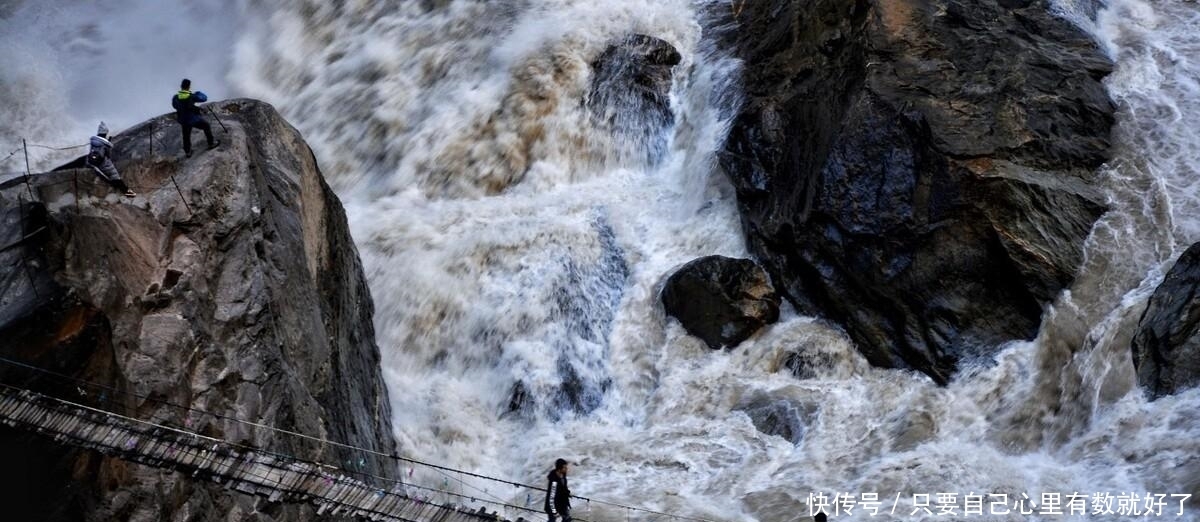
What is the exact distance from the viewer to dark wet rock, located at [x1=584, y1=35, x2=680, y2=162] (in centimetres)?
2175

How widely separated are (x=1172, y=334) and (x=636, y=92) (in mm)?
11483

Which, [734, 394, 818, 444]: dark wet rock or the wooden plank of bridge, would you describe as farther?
[734, 394, 818, 444]: dark wet rock

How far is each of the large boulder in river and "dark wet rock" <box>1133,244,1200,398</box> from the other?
1615mm

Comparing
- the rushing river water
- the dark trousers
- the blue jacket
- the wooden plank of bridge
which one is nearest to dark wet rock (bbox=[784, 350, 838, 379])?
the rushing river water

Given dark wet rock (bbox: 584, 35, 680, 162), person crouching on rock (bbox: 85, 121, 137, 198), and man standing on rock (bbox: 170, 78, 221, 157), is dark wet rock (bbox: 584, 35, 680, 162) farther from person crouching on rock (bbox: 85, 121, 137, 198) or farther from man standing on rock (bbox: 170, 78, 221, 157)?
person crouching on rock (bbox: 85, 121, 137, 198)

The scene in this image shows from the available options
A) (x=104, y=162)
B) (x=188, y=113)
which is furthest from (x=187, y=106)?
(x=104, y=162)

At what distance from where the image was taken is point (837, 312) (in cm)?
1773

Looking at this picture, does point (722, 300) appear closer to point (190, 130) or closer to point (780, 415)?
point (780, 415)

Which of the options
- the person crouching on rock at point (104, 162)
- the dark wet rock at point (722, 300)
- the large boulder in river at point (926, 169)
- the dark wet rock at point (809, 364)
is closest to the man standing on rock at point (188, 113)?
the person crouching on rock at point (104, 162)

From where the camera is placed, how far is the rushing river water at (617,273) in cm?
1471

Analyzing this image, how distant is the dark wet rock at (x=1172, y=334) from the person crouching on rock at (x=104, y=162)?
12523mm

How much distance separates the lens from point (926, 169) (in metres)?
17.1

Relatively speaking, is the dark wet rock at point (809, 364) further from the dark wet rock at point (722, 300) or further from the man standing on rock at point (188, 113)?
the man standing on rock at point (188, 113)

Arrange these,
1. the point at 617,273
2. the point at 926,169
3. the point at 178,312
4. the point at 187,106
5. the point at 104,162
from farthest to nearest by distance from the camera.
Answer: the point at 617,273
the point at 926,169
the point at 187,106
the point at 104,162
the point at 178,312
